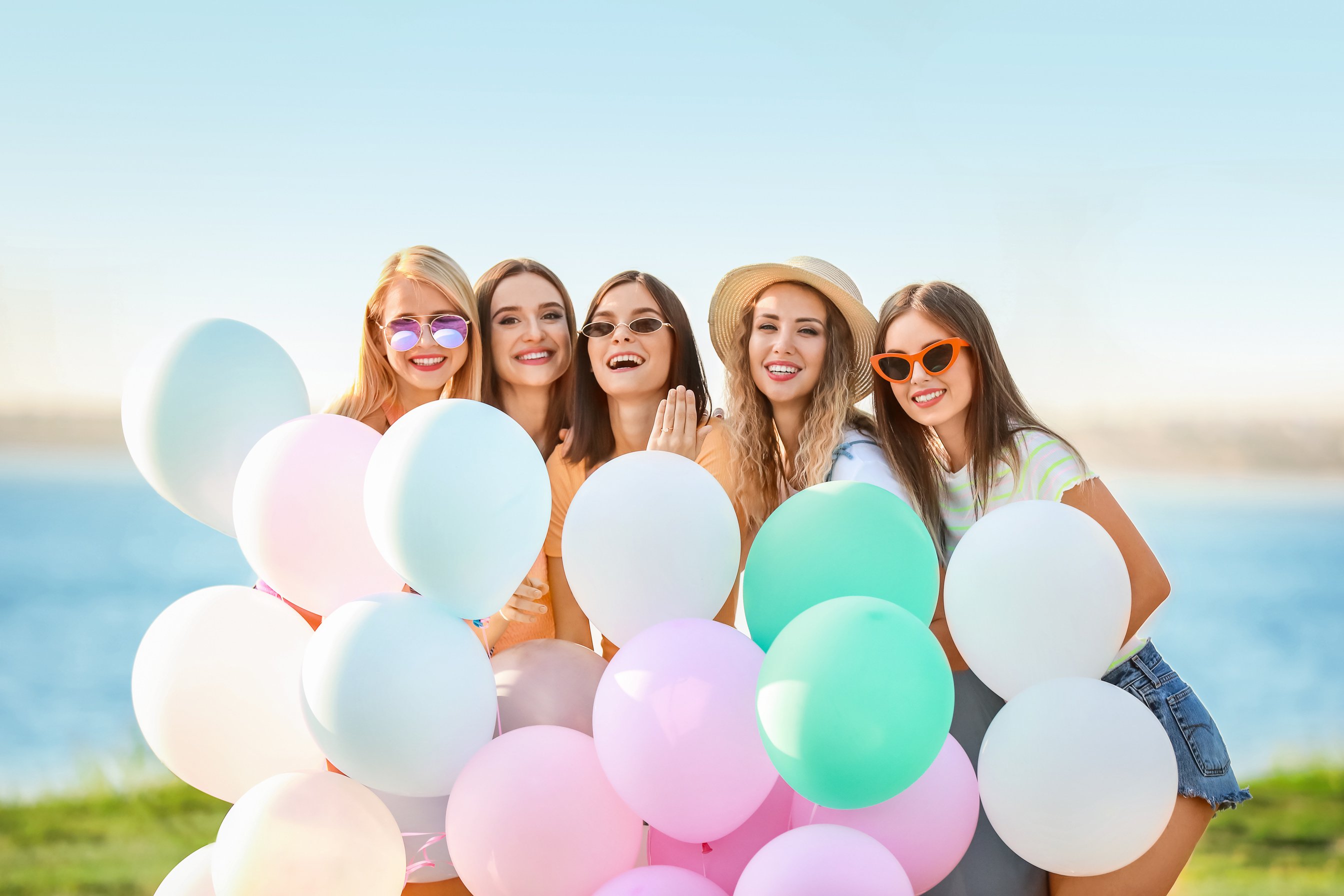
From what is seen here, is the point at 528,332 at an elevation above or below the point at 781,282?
below

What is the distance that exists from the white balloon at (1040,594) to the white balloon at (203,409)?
177 centimetres

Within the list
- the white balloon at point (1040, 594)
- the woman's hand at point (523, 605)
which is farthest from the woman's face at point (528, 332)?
the white balloon at point (1040, 594)

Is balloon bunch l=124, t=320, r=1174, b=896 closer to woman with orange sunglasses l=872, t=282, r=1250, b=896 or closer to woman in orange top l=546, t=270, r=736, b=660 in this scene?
woman with orange sunglasses l=872, t=282, r=1250, b=896

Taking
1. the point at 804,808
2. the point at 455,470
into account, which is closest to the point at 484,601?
the point at 455,470

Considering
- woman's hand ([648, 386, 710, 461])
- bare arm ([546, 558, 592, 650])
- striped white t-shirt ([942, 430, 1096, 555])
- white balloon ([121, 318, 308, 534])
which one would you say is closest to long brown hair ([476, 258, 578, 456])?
bare arm ([546, 558, 592, 650])

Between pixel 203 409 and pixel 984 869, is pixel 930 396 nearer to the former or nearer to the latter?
pixel 984 869

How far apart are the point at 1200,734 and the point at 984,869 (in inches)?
27.9

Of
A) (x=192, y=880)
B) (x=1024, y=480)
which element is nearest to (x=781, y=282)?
(x=1024, y=480)

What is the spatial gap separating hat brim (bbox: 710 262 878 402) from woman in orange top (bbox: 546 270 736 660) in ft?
0.50

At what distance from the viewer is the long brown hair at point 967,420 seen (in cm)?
263

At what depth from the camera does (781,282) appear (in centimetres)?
320

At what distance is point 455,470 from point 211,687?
0.77m

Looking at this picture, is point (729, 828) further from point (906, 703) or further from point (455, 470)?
point (455, 470)

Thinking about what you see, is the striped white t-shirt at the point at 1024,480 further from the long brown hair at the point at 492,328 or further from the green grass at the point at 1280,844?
the green grass at the point at 1280,844
